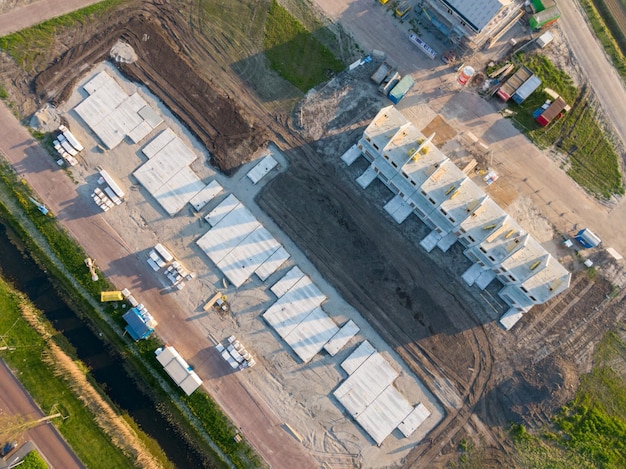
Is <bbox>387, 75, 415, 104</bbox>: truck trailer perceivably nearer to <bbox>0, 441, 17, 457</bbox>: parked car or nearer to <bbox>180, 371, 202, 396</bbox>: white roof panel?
<bbox>180, 371, 202, 396</bbox>: white roof panel

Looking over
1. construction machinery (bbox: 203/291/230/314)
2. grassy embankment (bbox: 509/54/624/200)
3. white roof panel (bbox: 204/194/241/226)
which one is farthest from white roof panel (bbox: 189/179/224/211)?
grassy embankment (bbox: 509/54/624/200)

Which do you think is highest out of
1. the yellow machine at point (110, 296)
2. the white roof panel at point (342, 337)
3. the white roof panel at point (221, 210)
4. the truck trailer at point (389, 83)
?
the yellow machine at point (110, 296)

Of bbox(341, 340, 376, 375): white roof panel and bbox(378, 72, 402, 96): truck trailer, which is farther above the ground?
bbox(378, 72, 402, 96): truck trailer

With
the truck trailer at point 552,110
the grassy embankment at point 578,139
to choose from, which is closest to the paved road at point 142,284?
the grassy embankment at point 578,139

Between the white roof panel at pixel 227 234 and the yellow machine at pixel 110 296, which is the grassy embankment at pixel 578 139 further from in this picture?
the yellow machine at pixel 110 296

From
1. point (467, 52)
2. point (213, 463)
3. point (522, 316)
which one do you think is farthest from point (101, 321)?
point (467, 52)

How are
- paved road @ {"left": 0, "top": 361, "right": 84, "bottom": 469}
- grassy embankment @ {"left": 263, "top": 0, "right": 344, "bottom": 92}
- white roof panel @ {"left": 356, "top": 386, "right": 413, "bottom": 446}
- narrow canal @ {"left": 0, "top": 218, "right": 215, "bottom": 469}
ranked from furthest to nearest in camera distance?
1. grassy embankment @ {"left": 263, "top": 0, "right": 344, "bottom": 92}
2. narrow canal @ {"left": 0, "top": 218, "right": 215, "bottom": 469}
3. white roof panel @ {"left": 356, "top": 386, "right": 413, "bottom": 446}
4. paved road @ {"left": 0, "top": 361, "right": 84, "bottom": 469}

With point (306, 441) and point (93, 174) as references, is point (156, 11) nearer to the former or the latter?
point (93, 174)
